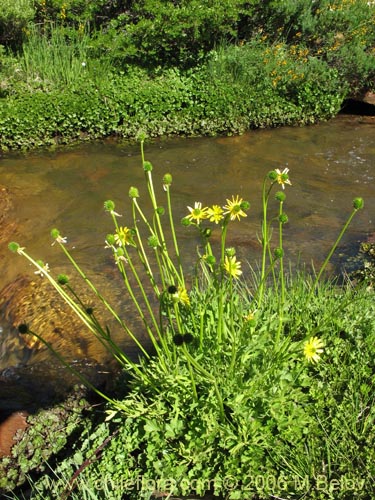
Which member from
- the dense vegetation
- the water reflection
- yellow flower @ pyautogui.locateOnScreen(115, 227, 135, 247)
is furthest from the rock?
the dense vegetation

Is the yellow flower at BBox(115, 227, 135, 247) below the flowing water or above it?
above

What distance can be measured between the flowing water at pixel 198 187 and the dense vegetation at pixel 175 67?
1.22 feet

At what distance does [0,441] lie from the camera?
312cm

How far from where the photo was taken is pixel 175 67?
8.69 m

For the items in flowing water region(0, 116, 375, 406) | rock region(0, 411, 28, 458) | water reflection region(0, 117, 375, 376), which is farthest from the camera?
water reflection region(0, 117, 375, 376)

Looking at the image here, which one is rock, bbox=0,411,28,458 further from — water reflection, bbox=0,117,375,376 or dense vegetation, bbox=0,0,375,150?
dense vegetation, bbox=0,0,375,150

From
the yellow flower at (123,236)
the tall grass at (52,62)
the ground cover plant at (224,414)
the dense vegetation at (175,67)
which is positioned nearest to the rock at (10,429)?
the ground cover plant at (224,414)

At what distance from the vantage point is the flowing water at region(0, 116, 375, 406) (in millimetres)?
5074

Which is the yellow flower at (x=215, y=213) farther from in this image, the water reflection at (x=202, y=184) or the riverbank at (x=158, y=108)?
the riverbank at (x=158, y=108)

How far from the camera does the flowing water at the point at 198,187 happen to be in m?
5.07

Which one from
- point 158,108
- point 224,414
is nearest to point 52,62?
point 158,108

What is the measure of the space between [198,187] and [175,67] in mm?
3098

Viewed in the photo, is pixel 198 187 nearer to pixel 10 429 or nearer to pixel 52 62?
pixel 52 62

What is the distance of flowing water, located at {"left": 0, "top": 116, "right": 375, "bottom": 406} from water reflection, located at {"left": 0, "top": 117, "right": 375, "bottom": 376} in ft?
0.04
